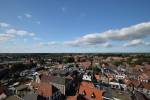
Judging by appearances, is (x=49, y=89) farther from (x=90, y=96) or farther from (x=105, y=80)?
(x=105, y=80)

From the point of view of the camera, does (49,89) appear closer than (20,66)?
Yes

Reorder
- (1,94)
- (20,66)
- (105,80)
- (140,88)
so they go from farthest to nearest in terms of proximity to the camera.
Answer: (20,66) → (105,80) → (140,88) → (1,94)

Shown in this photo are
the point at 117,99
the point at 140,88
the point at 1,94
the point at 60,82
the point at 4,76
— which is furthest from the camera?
the point at 4,76

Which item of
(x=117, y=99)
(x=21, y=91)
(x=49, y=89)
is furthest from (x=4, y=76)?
(x=117, y=99)

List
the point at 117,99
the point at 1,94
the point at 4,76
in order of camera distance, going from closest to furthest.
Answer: the point at 117,99 → the point at 1,94 → the point at 4,76

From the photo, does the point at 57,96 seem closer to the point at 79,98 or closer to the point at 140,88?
the point at 79,98

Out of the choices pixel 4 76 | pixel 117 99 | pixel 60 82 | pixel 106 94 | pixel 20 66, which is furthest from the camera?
pixel 20 66

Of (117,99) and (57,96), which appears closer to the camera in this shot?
(117,99)

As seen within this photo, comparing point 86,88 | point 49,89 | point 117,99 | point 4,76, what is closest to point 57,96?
point 49,89

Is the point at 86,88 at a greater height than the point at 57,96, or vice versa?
the point at 86,88
